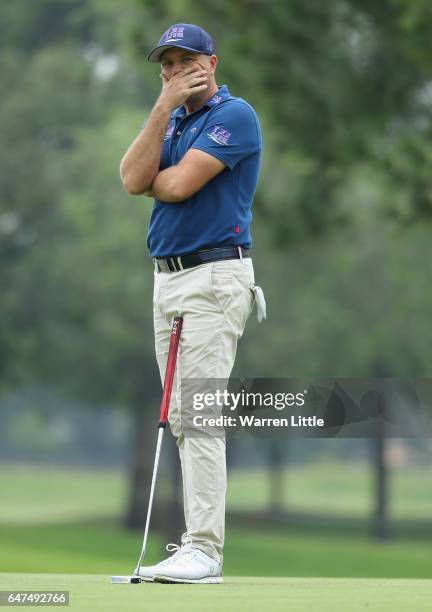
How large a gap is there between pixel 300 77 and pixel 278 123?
2.57 ft

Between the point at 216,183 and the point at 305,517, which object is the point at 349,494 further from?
the point at 216,183

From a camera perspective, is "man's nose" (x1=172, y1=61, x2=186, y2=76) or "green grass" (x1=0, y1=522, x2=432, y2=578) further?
"green grass" (x1=0, y1=522, x2=432, y2=578)

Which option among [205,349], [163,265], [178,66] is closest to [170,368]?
[205,349]

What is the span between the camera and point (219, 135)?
21.1 feet

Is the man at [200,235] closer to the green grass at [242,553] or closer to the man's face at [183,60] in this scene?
the man's face at [183,60]

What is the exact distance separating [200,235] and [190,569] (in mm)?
1417

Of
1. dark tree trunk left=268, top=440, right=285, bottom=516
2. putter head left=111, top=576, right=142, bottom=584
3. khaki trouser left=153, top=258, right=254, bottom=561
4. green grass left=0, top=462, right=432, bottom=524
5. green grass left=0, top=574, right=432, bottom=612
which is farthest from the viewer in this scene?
green grass left=0, top=462, right=432, bottom=524

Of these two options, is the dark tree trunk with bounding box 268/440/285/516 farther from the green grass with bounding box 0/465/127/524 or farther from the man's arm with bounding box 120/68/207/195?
the man's arm with bounding box 120/68/207/195

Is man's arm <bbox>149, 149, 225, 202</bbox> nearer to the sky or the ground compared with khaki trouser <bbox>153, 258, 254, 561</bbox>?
nearer to the sky

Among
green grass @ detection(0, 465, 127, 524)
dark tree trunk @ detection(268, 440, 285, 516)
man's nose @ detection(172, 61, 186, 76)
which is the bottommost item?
man's nose @ detection(172, 61, 186, 76)

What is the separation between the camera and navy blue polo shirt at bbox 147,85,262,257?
21.1 ft

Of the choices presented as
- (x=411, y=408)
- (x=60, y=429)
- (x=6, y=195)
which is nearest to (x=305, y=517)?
(x=6, y=195)

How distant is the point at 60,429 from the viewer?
314 feet

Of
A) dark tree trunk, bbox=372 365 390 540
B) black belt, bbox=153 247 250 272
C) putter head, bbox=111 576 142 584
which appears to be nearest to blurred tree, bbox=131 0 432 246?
black belt, bbox=153 247 250 272
